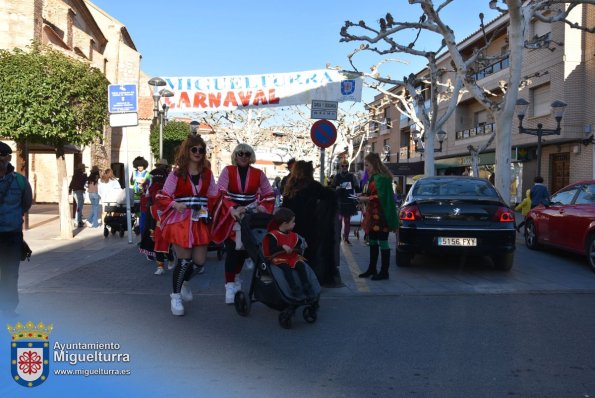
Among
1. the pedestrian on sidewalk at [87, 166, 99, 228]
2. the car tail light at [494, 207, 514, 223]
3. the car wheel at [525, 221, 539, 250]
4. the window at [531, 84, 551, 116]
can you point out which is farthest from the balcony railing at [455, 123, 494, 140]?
the car tail light at [494, 207, 514, 223]

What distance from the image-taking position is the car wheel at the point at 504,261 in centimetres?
820

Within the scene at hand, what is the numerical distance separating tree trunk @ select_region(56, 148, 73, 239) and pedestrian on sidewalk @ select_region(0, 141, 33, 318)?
23.0ft

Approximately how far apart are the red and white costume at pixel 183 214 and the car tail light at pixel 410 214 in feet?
11.8

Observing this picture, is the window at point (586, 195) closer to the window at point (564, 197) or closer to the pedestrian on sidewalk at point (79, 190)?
the window at point (564, 197)

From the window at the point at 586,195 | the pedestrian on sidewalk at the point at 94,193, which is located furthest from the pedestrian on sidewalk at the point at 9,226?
the pedestrian on sidewalk at the point at 94,193

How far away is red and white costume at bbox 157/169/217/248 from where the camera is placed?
17.5 feet

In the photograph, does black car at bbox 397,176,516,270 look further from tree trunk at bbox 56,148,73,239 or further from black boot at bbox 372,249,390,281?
tree trunk at bbox 56,148,73,239

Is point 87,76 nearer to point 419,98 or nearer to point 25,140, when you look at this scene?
point 25,140

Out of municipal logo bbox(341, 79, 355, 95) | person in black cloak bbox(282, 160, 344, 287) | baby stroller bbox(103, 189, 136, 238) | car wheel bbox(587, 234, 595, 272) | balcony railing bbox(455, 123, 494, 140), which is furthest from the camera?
balcony railing bbox(455, 123, 494, 140)

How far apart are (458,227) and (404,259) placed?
1225 millimetres

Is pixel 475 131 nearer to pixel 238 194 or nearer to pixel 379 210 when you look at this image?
pixel 379 210

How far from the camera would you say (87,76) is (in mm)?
11430

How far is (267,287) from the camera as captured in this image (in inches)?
204

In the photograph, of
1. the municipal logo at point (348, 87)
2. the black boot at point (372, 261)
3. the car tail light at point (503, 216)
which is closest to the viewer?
the black boot at point (372, 261)
